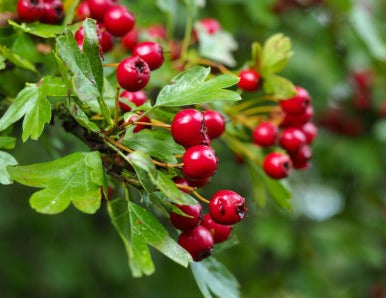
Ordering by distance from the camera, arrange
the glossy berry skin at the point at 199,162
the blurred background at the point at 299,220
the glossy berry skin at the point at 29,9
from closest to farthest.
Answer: the glossy berry skin at the point at 199,162 → the glossy berry skin at the point at 29,9 → the blurred background at the point at 299,220

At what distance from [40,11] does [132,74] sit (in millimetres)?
304

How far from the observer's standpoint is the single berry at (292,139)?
52.2 inches

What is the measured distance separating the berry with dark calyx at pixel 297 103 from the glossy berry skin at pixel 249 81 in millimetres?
69

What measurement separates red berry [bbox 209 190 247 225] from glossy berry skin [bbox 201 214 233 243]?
0.09 metres

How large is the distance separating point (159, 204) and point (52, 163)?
0.19m

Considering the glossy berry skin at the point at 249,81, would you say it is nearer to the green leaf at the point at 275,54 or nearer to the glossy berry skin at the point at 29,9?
the green leaf at the point at 275,54

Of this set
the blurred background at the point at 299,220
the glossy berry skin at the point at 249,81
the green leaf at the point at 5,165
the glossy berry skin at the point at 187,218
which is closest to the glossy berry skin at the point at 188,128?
the glossy berry skin at the point at 187,218

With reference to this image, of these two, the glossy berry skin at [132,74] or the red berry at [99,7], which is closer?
the glossy berry skin at [132,74]

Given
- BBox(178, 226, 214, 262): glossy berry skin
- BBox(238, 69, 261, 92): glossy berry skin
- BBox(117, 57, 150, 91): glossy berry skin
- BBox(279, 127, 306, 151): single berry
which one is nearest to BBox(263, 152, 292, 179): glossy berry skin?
BBox(279, 127, 306, 151): single berry

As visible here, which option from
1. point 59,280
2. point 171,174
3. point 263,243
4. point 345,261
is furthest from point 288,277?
point 171,174

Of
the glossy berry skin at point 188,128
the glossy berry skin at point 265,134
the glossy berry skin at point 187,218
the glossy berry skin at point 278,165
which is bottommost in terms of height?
the glossy berry skin at point 278,165

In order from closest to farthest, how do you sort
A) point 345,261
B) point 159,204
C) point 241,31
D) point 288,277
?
point 159,204, point 241,31, point 288,277, point 345,261

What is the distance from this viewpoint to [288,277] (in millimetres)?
3084

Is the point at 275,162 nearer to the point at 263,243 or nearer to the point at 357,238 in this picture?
the point at 263,243
